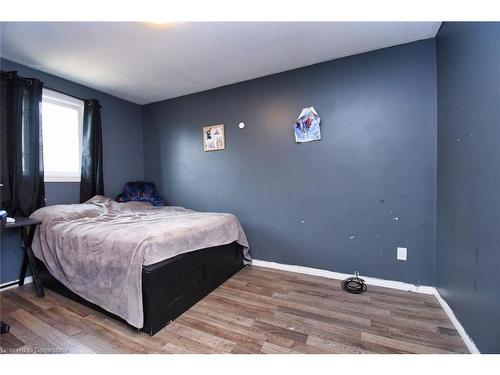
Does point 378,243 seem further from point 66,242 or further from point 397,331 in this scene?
point 66,242

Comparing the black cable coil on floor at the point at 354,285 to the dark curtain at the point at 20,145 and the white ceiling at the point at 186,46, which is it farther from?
the dark curtain at the point at 20,145

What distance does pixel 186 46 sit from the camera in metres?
1.99

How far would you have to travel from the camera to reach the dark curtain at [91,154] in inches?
106

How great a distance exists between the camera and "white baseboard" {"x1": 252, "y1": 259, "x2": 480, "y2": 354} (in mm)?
1329

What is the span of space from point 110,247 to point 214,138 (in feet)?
5.96

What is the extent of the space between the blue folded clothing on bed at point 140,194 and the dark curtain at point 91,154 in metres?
0.32

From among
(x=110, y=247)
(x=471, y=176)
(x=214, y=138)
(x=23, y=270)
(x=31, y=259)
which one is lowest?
(x=23, y=270)

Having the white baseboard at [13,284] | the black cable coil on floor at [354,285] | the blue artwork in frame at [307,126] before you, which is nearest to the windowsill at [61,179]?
the white baseboard at [13,284]

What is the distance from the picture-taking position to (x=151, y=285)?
142 centimetres

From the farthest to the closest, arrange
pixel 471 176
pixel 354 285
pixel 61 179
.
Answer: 1. pixel 61 179
2. pixel 354 285
3. pixel 471 176

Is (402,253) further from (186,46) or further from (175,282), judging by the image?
(186,46)

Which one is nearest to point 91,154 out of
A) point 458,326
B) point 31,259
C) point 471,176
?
point 31,259

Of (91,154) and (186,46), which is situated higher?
(186,46)
